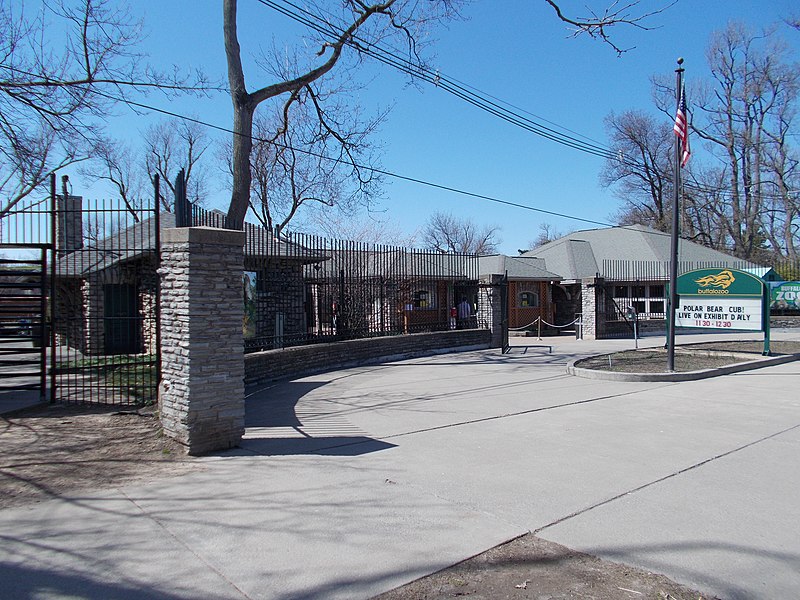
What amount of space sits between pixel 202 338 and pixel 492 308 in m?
15.4

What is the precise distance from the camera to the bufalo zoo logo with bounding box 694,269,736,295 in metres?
17.0

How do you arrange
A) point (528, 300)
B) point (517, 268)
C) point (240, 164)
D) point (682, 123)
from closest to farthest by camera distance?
point (682, 123) → point (240, 164) → point (528, 300) → point (517, 268)

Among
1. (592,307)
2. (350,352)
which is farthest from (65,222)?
(592,307)

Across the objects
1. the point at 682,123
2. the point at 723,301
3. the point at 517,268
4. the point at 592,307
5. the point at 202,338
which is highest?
the point at 682,123

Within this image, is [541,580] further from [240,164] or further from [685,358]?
[685,358]

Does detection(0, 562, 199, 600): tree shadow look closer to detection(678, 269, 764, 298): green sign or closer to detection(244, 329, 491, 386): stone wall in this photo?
detection(244, 329, 491, 386): stone wall

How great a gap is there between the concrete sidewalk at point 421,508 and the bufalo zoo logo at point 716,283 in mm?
8297

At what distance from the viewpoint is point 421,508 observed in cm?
525

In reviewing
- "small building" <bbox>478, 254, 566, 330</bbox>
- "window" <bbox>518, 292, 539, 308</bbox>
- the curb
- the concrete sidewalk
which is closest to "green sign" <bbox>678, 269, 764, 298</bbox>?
the curb

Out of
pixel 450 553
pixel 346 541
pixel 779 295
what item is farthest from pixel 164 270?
pixel 779 295

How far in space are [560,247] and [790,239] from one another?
21179 mm

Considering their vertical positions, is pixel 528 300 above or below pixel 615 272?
below

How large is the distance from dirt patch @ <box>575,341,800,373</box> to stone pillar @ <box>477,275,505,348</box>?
462cm

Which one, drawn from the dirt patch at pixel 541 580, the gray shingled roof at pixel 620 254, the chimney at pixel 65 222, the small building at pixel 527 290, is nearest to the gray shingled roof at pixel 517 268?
the small building at pixel 527 290
